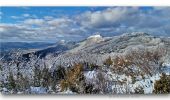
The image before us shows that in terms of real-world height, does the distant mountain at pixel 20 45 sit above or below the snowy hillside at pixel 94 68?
above

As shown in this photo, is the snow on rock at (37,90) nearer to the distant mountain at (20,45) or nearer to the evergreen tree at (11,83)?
the evergreen tree at (11,83)

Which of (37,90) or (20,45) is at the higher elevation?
(20,45)

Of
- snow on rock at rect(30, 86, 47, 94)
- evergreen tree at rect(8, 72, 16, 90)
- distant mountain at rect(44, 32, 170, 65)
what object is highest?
distant mountain at rect(44, 32, 170, 65)

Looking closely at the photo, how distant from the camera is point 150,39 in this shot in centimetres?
615

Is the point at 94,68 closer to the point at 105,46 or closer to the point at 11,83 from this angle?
the point at 105,46

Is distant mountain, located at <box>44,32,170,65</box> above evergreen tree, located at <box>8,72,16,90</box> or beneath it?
above

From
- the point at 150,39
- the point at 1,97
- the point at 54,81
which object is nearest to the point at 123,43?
the point at 150,39

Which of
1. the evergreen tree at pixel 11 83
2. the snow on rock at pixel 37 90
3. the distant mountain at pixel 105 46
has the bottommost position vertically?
the snow on rock at pixel 37 90

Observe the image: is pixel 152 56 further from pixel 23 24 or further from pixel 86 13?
pixel 23 24

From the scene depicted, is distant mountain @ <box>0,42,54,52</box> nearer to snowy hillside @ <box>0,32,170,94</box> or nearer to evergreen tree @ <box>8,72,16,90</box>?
snowy hillside @ <box>0,32,170,94</box>

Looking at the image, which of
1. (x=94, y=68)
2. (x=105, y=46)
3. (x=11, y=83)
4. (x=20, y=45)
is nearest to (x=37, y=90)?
(x=11, y=83)

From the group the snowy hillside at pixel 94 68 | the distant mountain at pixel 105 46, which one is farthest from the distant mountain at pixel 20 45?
the distant mountain at pixel 105 46

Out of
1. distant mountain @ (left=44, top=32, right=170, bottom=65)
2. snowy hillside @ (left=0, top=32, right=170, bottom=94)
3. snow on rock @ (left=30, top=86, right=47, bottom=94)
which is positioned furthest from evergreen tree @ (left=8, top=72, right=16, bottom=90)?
distant mountain @ (left=44, top=32, right=170, bottom=65)

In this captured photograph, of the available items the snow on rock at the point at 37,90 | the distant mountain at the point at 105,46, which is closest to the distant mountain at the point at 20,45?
the distant mountain at the point at 105,46
